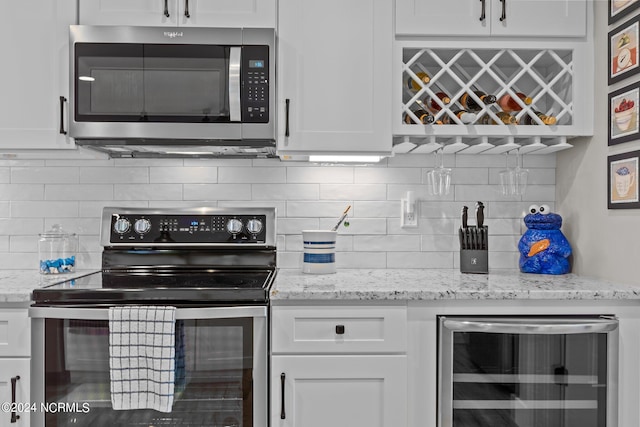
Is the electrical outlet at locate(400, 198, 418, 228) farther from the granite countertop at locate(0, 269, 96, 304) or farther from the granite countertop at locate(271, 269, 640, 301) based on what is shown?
the granite countertop at locate(0, 269, 96, 304)

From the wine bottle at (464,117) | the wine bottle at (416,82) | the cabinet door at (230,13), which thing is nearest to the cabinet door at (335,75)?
the cabinet door at (230,13)

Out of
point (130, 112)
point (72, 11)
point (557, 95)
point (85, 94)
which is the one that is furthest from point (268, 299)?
point (557, 95)

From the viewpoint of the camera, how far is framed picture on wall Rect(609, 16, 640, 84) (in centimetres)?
185

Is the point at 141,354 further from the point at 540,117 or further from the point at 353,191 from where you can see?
the point at 540,117

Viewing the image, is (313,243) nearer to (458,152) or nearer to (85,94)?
(458,152)

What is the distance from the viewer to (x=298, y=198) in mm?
2396

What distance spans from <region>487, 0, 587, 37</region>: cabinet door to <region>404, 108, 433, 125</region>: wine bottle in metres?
0.42

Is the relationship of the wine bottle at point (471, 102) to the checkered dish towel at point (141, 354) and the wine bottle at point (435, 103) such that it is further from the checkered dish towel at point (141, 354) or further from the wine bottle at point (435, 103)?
the checkered dish towel at point (141, 354)

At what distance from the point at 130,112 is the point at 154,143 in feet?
0.47

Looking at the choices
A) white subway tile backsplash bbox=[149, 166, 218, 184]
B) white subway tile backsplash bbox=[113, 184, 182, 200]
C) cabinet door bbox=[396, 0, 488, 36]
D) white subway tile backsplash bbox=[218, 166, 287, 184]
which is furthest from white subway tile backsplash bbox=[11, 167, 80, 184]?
cabinet door bbox=[396, 0, 488, 36]

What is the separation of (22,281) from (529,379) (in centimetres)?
187

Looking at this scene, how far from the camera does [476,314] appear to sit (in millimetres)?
1795

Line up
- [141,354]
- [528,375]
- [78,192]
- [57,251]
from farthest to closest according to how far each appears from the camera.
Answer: [78,192]
[57,251]
[528,375]
[141,354]

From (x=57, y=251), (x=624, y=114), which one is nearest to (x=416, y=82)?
(x=624, y=114)
